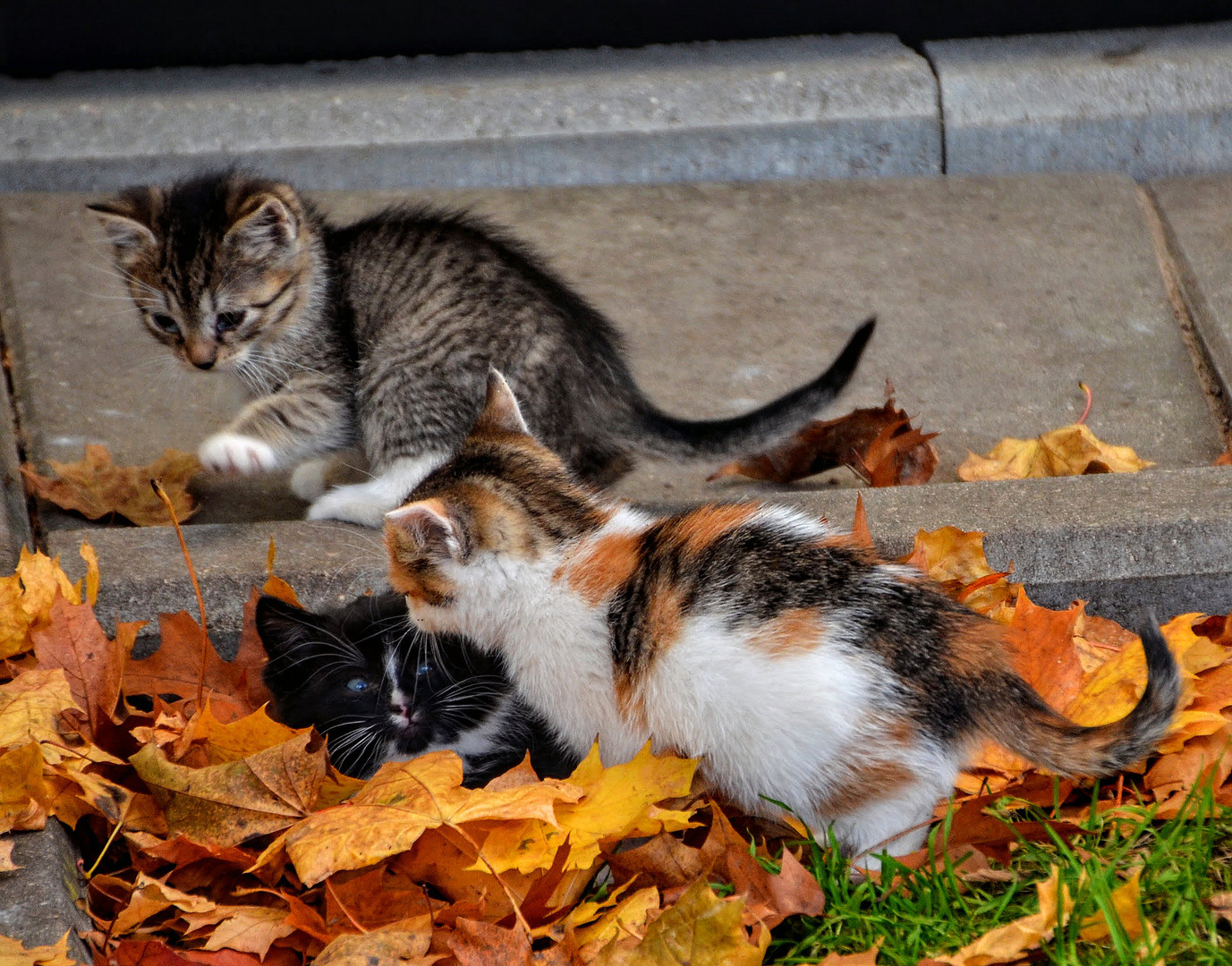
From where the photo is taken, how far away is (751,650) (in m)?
2.38

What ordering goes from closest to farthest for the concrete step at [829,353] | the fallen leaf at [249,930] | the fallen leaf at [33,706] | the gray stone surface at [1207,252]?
1. the fallen leaf at [249,930]
2. the fallen leaf at [33,706]
3. the concrete step at [829,353]
4. the gray stone surface at [1207,252]

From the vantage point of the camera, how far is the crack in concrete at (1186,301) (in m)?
4.23

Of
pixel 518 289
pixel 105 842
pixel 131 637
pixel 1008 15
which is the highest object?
pixel 1008 15

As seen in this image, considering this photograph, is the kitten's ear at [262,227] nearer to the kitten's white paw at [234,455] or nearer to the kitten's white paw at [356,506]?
the kitten's white paw at [234,455]

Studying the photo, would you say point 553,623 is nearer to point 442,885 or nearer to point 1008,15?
point 442,885

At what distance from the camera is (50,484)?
356 cm

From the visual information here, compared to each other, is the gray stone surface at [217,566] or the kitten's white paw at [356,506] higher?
the gray stone surface at [217,566]

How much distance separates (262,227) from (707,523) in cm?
180

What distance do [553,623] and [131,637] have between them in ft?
3.08

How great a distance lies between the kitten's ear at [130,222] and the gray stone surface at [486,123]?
5.17 feet

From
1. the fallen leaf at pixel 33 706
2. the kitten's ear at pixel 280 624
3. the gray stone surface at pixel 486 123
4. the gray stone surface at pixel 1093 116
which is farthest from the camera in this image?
the gray stone surface at pixel 1093 116

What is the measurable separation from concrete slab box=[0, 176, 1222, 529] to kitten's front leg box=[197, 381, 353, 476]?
0.32 meters

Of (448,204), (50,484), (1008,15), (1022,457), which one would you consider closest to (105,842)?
(50,484)

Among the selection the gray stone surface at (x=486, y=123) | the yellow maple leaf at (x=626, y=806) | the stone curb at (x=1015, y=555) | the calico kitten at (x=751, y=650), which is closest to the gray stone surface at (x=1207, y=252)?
the gray stone surface at (x=486, y=123)
